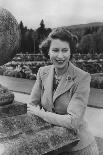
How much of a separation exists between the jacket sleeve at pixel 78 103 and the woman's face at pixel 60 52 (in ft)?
0.75

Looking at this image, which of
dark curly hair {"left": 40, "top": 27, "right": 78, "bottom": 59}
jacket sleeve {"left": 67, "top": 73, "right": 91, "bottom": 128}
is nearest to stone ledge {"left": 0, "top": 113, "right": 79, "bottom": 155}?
jacket sleeve {"left": 67, "top": 73, "right": 91, "bottom": 128}

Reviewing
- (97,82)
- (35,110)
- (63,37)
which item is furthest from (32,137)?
(97,82)

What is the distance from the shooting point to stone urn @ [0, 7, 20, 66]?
9.15 ft

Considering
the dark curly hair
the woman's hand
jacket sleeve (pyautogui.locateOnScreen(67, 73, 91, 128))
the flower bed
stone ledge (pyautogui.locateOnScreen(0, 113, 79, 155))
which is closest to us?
stone ledge (pyautogui.locateOnScreen(0, 113, 79, 155))

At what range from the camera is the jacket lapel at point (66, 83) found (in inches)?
108

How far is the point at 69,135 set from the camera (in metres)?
2.73

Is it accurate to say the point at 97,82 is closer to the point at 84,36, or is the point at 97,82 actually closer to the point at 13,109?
the point at 84,36

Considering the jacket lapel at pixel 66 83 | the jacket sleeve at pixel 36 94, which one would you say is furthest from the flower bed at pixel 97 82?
the jacket lapel at pixel 66 83

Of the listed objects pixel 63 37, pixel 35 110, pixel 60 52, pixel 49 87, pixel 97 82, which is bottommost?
pixel 97 82

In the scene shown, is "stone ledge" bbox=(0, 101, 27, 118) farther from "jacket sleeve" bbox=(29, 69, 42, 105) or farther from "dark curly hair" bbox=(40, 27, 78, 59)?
"dark curly hair" bbox=(40, 27, 78, 59)

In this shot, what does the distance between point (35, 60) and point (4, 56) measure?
14836mm

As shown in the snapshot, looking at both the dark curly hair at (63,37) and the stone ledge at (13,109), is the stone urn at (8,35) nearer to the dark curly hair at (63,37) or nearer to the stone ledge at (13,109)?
the dark curly hair at (63,37)

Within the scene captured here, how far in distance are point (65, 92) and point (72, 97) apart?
0.10 meters

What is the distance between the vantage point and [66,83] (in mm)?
2752
